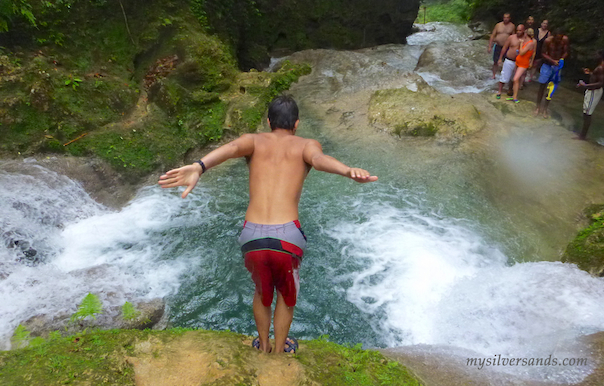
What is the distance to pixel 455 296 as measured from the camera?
4.62 metres

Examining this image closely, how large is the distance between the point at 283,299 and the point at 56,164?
18.7ft

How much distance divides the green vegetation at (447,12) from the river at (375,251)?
18130 millimetres

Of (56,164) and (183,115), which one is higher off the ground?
(183,115)

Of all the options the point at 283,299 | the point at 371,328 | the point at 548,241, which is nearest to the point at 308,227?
the point at 371,328

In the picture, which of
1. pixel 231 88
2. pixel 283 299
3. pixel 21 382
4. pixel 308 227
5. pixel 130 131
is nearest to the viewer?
pixel 21 382

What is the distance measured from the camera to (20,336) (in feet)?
11.6

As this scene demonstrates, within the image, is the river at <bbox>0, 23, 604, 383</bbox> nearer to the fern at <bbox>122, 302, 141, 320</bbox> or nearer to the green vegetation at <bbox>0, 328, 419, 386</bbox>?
the fern at <bbox>122, 302, 141, 320</bbox>

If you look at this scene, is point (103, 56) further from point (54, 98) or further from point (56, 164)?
point (56, 164)

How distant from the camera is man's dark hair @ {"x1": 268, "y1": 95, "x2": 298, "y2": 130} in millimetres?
2895

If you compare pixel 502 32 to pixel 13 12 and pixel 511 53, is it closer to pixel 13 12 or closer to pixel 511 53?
pixel 511 53

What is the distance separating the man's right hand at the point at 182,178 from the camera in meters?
2.37

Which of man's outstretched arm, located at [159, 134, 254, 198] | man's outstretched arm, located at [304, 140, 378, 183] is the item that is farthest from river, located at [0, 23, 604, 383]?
man's outstretched arm, located at [159, 134, 254, 198]

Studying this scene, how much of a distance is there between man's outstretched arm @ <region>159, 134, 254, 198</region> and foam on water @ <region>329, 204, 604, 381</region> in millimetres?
2778

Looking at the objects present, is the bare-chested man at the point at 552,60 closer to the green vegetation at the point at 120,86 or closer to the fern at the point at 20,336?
the green vegetation at the point at 120,86
